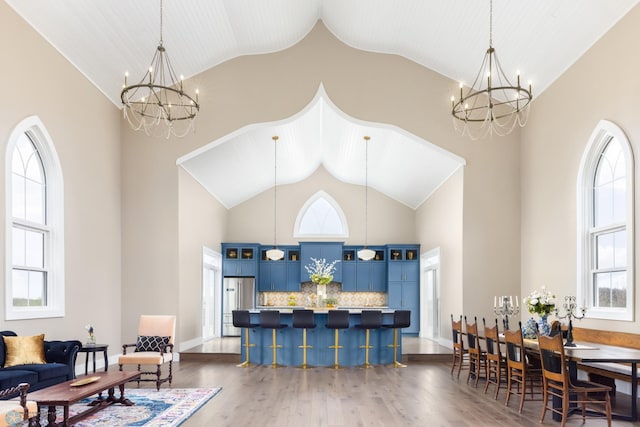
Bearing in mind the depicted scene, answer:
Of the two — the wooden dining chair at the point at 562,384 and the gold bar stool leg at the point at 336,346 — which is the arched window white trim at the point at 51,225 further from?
the wooden dining chair at the point at 562,384

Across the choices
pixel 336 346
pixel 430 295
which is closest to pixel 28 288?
pixel 336 346

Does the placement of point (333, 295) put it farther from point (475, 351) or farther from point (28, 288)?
point (28, 288)

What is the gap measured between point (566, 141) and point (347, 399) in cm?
470

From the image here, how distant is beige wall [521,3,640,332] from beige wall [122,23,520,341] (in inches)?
16.6

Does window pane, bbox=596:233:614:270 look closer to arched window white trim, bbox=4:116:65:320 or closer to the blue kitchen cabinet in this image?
Answer: arched window white trim, bbox=4:116:65:320

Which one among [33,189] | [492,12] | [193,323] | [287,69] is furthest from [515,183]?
[33,189]

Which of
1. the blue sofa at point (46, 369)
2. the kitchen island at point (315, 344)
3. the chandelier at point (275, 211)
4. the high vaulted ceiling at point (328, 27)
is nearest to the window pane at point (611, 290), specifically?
the high vaulted ceiling at point (328, 27)

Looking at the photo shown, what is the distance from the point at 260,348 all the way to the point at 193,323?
2206mm

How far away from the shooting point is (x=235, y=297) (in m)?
15.2

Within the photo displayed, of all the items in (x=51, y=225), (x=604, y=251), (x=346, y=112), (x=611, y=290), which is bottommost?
(x=611, y=290)

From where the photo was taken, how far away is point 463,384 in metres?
8.31

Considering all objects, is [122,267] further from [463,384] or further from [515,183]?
[515,183]

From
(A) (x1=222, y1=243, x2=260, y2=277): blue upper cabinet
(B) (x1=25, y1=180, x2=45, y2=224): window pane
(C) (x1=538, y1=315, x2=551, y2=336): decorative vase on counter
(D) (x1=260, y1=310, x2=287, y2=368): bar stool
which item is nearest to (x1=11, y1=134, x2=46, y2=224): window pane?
(B) (x1=25, y1=180, x2=45, y2=224): window pane

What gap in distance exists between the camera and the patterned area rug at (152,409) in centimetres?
586
